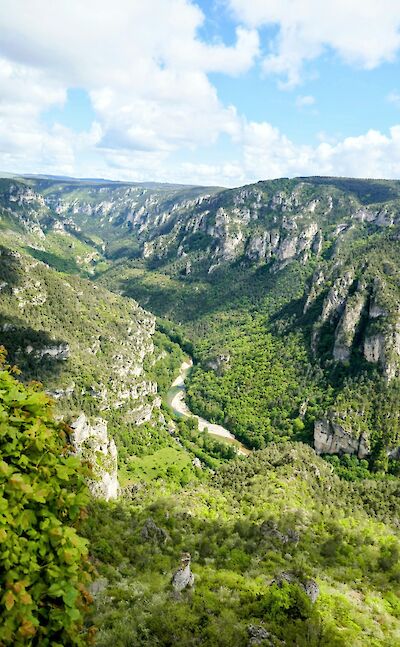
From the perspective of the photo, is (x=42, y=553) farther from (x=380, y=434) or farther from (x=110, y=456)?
(x=380, y=434)

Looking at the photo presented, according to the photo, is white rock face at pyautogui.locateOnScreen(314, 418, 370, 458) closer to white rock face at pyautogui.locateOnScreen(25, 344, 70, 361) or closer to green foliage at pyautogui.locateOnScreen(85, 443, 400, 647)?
green foliage at pyautogui.locateOnScreen(85, 443, 400, 647)

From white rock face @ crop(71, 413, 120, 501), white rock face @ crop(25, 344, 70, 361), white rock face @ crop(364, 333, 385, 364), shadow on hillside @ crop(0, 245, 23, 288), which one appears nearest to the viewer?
white rock face @ crop(71, 413, 120, 501)

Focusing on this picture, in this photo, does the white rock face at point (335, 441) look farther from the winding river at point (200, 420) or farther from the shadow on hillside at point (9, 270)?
the shadow on hillside at point (9, 270)

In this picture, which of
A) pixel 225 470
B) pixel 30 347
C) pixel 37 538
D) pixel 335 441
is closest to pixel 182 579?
pixel 37 538

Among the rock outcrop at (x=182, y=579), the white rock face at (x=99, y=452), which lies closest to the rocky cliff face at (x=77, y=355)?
the white rock face at (x=99, y=452)

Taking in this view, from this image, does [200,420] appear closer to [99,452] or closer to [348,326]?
[348,326]

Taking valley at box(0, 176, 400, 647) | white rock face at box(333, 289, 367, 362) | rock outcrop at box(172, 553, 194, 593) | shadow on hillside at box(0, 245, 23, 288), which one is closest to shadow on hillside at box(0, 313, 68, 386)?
valley at box(0, 176, 400, 647)

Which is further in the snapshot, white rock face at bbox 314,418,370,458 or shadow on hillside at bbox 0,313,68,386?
white rock face at bbox 314,418,370,458

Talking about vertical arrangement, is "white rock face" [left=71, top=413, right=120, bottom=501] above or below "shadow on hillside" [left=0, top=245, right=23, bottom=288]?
below

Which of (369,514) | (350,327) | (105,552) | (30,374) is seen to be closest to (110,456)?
(30,374)
